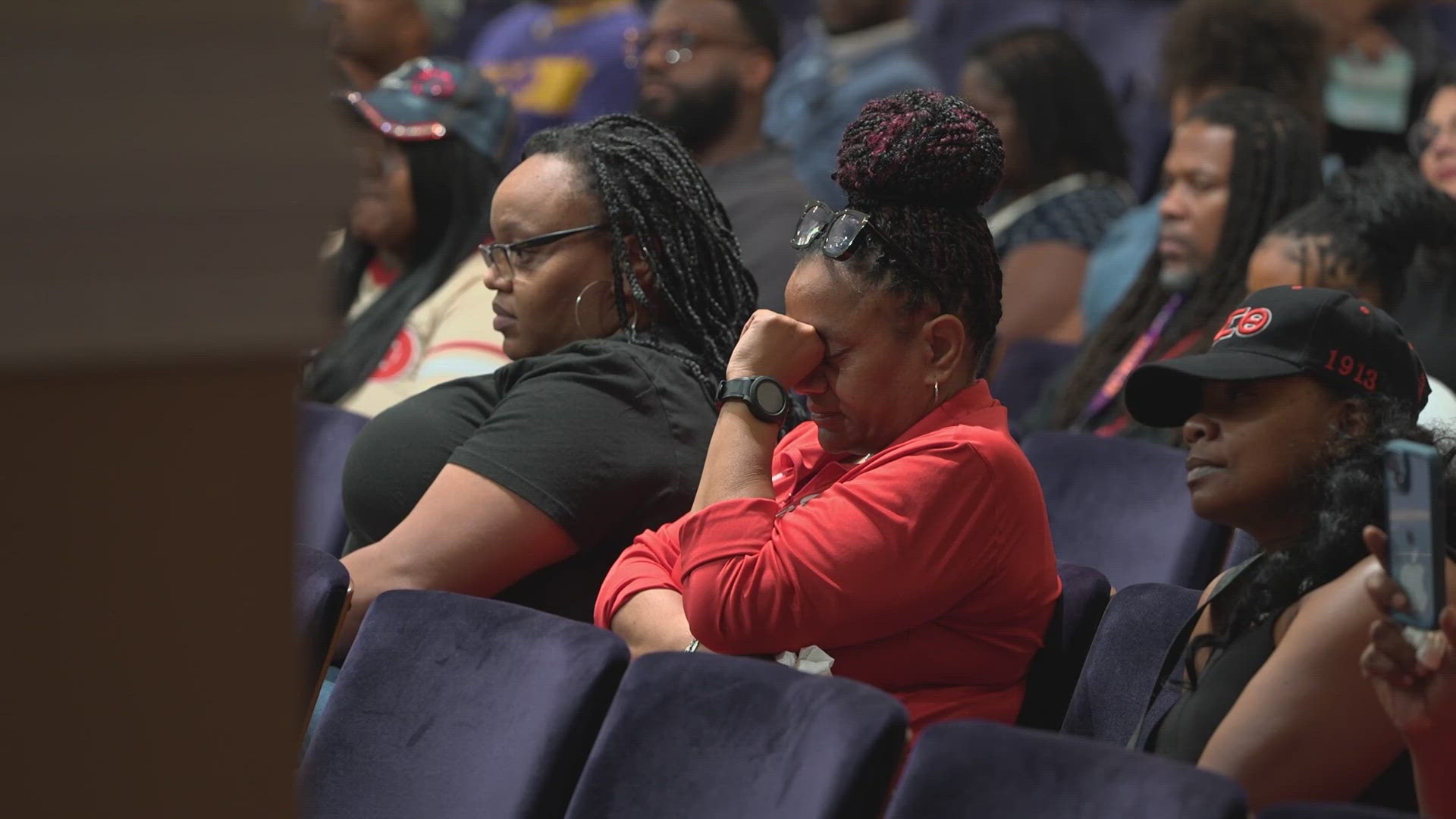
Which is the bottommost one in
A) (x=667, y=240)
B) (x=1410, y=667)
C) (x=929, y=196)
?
(x=667, y=240)

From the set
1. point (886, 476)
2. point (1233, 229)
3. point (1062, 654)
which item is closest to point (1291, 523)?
point (1062, 654)

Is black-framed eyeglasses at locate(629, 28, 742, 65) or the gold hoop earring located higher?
the gold hoop earring

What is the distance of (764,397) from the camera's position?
201 cm

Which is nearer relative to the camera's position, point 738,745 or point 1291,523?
point 738,745

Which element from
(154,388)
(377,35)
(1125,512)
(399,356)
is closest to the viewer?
(154,388)

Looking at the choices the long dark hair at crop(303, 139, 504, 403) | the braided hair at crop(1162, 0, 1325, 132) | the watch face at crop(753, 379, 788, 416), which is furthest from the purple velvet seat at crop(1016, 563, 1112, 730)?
the braided hair at crop(1162, 0, 1325, 132)

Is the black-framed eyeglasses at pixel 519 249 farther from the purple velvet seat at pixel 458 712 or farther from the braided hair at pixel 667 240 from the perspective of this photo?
the purple velvet seat at pixel 458 712

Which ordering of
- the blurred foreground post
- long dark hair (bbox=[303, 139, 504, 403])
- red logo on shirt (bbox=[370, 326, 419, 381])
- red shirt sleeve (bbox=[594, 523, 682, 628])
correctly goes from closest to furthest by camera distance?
the blurred foreground post < red shirt sleeve (bbox=[594, 523, 682, 628]) < red logo on shirt (bbox=[370, 326, 419, 381]) < long dark hair (bbox=[303, 139, 504, 403])

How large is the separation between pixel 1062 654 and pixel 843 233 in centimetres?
55

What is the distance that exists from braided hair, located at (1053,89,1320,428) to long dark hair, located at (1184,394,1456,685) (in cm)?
161

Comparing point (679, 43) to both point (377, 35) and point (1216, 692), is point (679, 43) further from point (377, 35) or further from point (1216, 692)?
point (1216, 692)

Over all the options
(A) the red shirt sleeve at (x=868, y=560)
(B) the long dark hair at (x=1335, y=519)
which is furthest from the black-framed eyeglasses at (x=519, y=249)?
(B) the long dark hair at (x=1335, y=519)

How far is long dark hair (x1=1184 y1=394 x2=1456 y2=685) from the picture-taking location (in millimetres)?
1719

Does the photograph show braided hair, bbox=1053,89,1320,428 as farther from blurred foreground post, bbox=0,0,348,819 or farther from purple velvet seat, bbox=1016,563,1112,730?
blurred foreground post, bbox=0,0,348,819
